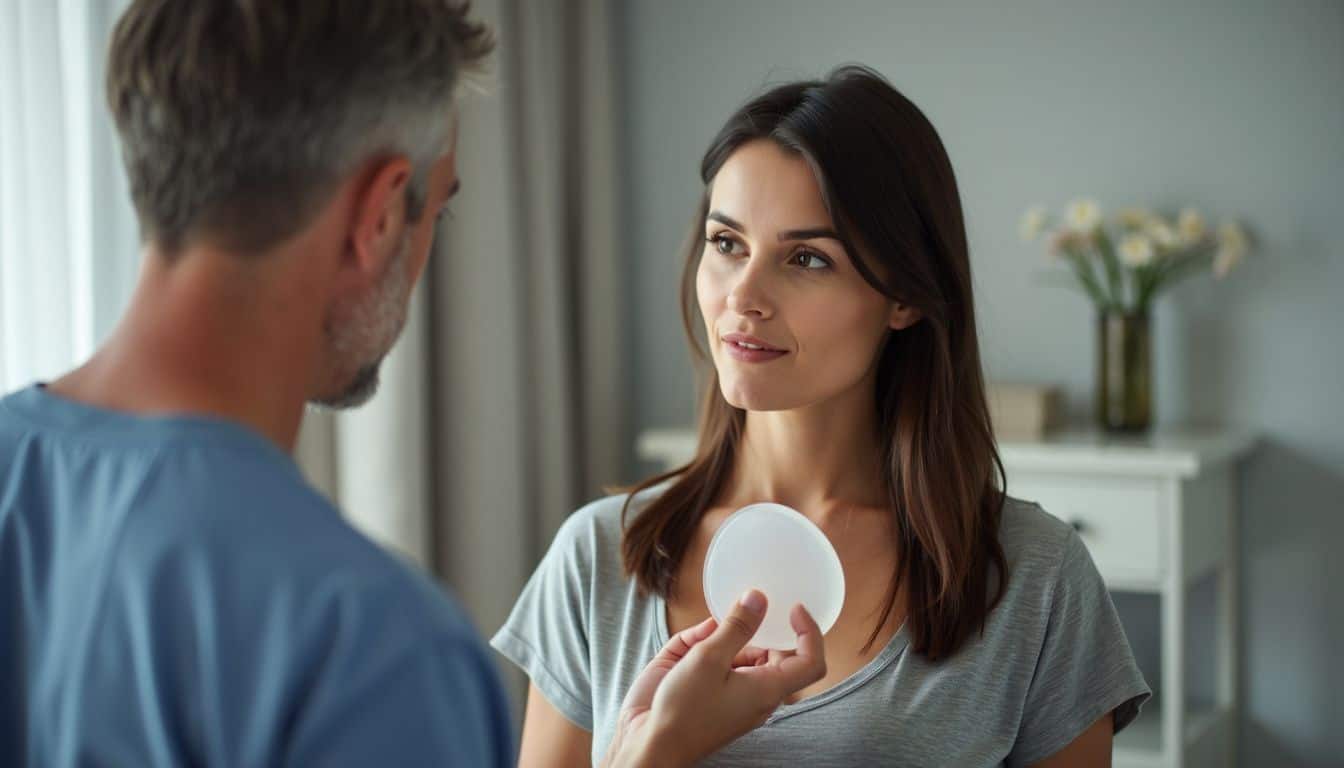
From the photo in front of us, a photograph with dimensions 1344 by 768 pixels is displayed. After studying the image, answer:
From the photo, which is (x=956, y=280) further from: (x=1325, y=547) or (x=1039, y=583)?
(x=1325, y=547)

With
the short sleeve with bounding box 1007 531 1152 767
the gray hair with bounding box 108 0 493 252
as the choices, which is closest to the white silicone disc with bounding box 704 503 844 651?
the short sleeve with bounding box 1007 531 1152 767

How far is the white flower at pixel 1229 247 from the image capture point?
291 cm

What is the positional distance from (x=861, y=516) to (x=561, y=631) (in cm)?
40

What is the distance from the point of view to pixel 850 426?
174 centimetres

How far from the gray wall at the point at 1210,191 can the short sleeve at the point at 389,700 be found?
2569 mm

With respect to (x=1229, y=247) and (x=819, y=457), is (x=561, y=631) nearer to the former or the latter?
(x=819, y=457)

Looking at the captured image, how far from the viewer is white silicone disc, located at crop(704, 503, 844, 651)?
1.42m

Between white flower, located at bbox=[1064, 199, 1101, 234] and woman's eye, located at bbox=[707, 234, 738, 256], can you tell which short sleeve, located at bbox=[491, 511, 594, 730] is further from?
white flower, located at bbox=[1064, 199, 1101, 234]

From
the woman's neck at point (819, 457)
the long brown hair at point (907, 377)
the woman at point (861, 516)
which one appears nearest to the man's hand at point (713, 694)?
the woman at point (861, 516)

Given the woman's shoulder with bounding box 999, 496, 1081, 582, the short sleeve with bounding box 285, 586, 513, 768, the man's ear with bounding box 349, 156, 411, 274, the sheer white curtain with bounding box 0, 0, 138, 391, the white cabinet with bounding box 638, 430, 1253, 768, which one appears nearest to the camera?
the short sleeve with bounding box 285, 586, 513, 768

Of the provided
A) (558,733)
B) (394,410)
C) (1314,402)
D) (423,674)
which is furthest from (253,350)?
(1314,402)

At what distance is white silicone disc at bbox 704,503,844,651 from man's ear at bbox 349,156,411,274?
633 mm

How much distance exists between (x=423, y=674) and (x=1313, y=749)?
2826mm

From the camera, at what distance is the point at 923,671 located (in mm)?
1559
